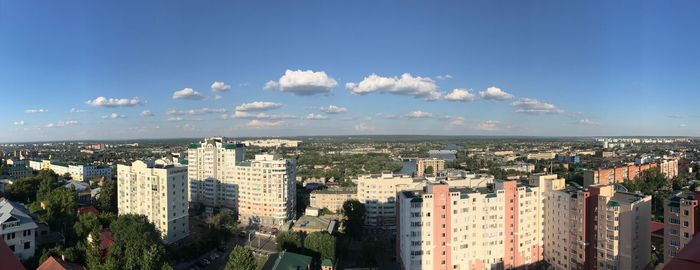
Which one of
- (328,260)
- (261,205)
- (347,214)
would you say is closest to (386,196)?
(347,214)

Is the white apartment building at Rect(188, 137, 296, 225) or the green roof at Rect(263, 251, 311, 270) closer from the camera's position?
the green roof at Rect(263, 251, 311, 270)

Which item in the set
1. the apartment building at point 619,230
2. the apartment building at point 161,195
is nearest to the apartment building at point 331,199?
the apartment building at point 161,195

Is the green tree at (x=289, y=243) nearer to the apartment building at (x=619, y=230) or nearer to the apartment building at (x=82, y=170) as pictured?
the apartment building at (x=619, y=230)

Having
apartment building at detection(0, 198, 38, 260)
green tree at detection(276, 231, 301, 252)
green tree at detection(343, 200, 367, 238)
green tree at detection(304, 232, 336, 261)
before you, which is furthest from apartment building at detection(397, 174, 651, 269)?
apartment building at detection(0, 198, 38, 260)

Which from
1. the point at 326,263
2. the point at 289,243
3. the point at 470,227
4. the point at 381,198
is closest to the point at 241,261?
the point at 326,263

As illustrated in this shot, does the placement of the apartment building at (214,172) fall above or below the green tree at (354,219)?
above

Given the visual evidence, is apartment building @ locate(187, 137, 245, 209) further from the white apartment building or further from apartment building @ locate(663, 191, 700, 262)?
apartment building @ locate(663, 191, 700, 262)

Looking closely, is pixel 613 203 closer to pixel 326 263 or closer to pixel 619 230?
pixel 619 230
